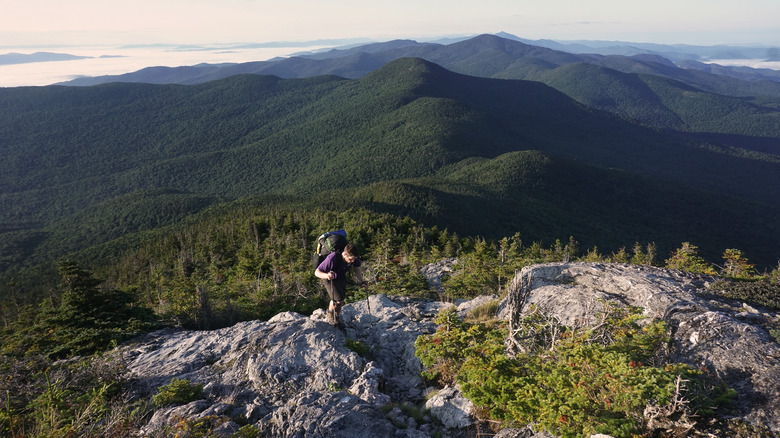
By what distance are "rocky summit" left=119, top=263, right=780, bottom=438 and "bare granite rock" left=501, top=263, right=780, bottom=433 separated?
0.03 metres

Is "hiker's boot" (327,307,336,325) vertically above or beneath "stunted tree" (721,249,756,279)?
above

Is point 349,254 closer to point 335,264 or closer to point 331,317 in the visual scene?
point 335,264

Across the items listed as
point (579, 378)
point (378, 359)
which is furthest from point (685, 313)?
point (378, 359)

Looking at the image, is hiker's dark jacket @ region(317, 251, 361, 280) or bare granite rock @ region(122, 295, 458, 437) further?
hiker's dark jacket @ region(317, 251, 361, 280)

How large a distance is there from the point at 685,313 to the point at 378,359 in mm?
8734

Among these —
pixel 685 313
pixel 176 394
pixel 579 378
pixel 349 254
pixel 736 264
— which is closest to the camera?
pixel 579 378

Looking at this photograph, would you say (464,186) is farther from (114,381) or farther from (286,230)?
(114,381)

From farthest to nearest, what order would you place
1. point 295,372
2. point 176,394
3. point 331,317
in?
point 331,317 < point 295,372 < point 176,394

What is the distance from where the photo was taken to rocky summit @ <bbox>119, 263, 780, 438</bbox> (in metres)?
7.57

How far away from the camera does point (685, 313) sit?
9562 millimetres

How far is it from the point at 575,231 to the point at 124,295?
117 m

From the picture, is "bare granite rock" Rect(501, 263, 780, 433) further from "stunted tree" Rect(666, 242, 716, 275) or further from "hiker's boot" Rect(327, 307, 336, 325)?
"stunted tree" Rect(666, 242, 716, 275)

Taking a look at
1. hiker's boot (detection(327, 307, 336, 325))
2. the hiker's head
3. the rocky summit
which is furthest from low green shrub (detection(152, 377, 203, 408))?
the hiker's head

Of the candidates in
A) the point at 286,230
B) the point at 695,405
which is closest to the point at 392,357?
the point at 695,405
